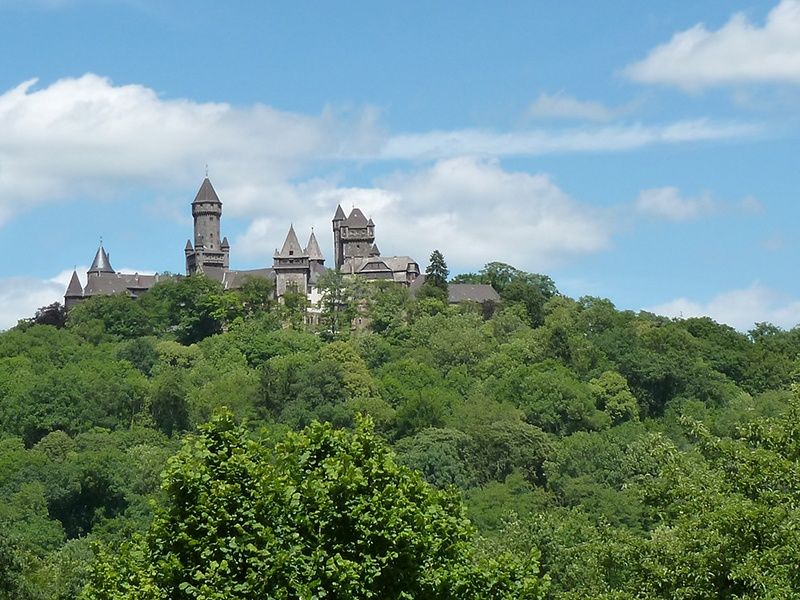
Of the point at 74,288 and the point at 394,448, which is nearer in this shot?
the point at 394,448

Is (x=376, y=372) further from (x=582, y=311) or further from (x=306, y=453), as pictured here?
(x=306, y=453)

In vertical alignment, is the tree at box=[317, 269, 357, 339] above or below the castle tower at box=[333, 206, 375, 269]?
below

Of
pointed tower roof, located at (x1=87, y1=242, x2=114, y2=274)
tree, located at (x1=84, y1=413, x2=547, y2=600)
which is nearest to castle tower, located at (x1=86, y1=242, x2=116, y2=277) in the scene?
pointed tower roof, located at (x1=87, y1=242, x2=114, y2=274)

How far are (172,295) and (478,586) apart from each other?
109 metres

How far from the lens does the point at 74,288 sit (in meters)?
142

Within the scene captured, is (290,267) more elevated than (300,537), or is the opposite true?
(290,267)

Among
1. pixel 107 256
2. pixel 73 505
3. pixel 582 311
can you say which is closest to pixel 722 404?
pixel 582 311

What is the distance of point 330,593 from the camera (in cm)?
2280

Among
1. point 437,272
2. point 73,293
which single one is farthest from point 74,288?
point 437,272

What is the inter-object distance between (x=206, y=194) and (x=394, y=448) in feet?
204

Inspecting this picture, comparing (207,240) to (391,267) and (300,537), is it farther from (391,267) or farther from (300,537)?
(300,537)

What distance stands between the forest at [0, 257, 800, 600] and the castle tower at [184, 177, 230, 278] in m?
12.8

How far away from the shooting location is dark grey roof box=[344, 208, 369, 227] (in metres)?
144

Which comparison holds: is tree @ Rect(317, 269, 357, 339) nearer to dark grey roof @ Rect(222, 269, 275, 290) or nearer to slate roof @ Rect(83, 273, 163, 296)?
dark grey roof @ Rect(222, 269, 275, 290)
